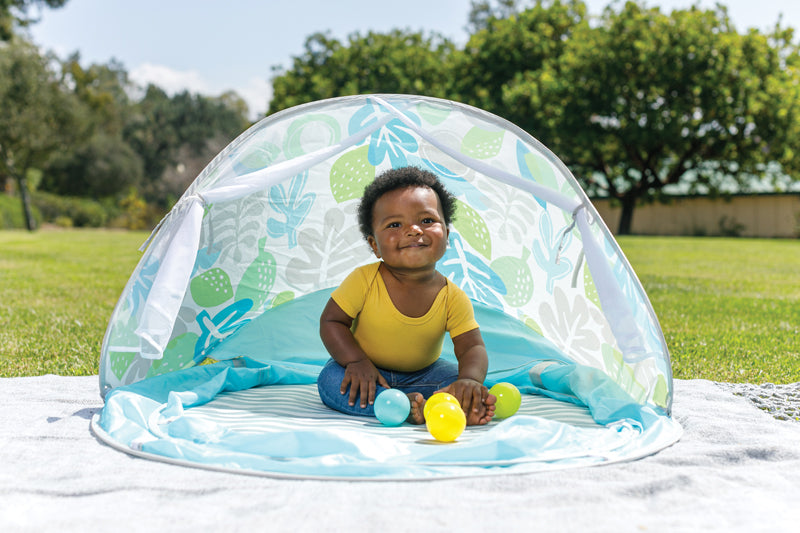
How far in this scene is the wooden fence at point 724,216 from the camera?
774 inches

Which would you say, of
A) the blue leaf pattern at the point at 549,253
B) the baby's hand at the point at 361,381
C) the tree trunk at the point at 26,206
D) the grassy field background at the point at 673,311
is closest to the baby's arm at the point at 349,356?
the baby's hand at the point at 361,381

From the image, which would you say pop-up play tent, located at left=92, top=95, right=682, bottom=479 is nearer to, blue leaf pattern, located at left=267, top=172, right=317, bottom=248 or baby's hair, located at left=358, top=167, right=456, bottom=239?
blue leaf pattern, located at left=267, top=172, right=317, bottom=248

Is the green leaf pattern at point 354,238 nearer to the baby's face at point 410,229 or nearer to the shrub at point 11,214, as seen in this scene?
the baby's face at point 410,229

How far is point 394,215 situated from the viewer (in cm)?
268

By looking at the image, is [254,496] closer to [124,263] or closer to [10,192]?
[124,263]

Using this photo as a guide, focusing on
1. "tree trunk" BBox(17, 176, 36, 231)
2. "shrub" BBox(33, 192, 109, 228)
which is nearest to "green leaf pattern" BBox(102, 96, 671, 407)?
"tree trunk" BBox(17, 176, 36, 231)

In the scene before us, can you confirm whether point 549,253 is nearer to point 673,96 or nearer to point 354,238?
point 354,238

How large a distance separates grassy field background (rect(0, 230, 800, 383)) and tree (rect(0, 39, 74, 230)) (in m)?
13.3

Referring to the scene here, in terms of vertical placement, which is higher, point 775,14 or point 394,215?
point 775,14

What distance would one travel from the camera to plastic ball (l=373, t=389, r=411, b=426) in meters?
2.37

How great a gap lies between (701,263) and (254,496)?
1056 cm

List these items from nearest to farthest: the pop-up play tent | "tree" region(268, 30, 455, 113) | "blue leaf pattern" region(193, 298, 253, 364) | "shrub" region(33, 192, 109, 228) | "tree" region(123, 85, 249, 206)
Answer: the pop-up play tent < "blue leaf pattern" region(193, 298, 253, 364) < "tree" region(268, 30, 455, 113) < "shrub" region(33, 192, 109, 228) < "tree" region(123, 85, 249, 206)

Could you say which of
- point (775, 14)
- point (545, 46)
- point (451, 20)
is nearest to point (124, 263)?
point (545, 46)

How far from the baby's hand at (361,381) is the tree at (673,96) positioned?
1666 centimetres
